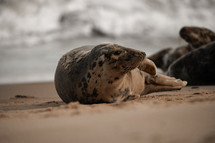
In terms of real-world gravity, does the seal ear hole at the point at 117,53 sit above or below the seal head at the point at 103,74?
above

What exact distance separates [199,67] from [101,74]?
3.43 metres

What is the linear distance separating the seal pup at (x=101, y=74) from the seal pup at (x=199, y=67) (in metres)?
2.64

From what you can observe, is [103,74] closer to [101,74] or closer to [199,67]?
[101,74]

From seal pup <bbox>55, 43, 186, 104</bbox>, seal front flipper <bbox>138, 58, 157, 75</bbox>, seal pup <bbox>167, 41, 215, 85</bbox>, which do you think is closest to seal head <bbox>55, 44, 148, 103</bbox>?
seal pup <bbox>55, 43, 186, 104</bbox>

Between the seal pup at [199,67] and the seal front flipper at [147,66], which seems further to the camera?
the seal pup at [199,67]

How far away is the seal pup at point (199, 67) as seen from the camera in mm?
5562

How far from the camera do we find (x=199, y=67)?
5.73 meters

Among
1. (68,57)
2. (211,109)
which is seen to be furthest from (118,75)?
(211,109)

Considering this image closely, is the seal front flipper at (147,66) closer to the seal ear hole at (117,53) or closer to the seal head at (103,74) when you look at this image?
the seal head at (103,74)

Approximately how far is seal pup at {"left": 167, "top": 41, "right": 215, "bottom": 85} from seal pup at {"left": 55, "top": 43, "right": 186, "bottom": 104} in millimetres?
2641

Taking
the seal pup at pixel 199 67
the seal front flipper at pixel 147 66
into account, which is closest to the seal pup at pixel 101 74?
the seal front flipper at pixel 147 66

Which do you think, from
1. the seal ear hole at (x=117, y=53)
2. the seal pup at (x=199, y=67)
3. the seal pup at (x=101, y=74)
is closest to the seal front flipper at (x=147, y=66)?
the seal pup at (x=101, y=74)

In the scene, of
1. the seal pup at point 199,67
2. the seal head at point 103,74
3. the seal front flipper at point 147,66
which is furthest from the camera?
the seal pup at point 199,67

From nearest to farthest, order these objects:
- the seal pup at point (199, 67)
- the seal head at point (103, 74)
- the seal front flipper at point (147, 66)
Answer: the seal head at point (103, 74)
the seal front flipper at point (147, 66)
the seal pup at point (199, 67)
